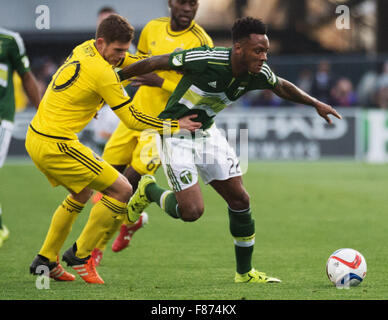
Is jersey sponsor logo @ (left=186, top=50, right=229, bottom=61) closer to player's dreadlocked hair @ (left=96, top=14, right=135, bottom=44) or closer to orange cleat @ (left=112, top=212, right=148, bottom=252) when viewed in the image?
player's dreadlocked hair @ (left=96, top=14, right=135, bottom=44)

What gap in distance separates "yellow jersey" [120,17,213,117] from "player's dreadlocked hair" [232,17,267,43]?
1560 mm

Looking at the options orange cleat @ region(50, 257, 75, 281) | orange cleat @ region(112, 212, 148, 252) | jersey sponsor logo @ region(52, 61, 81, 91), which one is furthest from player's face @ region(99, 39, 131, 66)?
orange cleat @ region(112, 212, 148, 252)

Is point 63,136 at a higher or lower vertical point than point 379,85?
lower

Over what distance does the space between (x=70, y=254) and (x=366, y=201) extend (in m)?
6.70

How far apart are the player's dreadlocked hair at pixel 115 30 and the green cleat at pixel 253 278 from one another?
201cm

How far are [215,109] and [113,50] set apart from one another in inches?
38.9

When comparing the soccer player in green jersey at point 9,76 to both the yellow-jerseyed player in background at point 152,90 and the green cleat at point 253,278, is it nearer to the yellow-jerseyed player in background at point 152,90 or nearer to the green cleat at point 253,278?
the yellow-jerseyed player in background at point 152,90

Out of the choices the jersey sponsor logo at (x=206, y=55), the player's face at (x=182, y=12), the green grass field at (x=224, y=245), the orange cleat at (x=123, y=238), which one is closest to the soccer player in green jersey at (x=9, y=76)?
the green grass field at (x=224, y=245)

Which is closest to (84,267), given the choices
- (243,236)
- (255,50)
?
(243,236)

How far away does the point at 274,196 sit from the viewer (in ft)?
41.8

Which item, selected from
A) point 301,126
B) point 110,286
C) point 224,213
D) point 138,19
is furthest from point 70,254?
point 138,19
